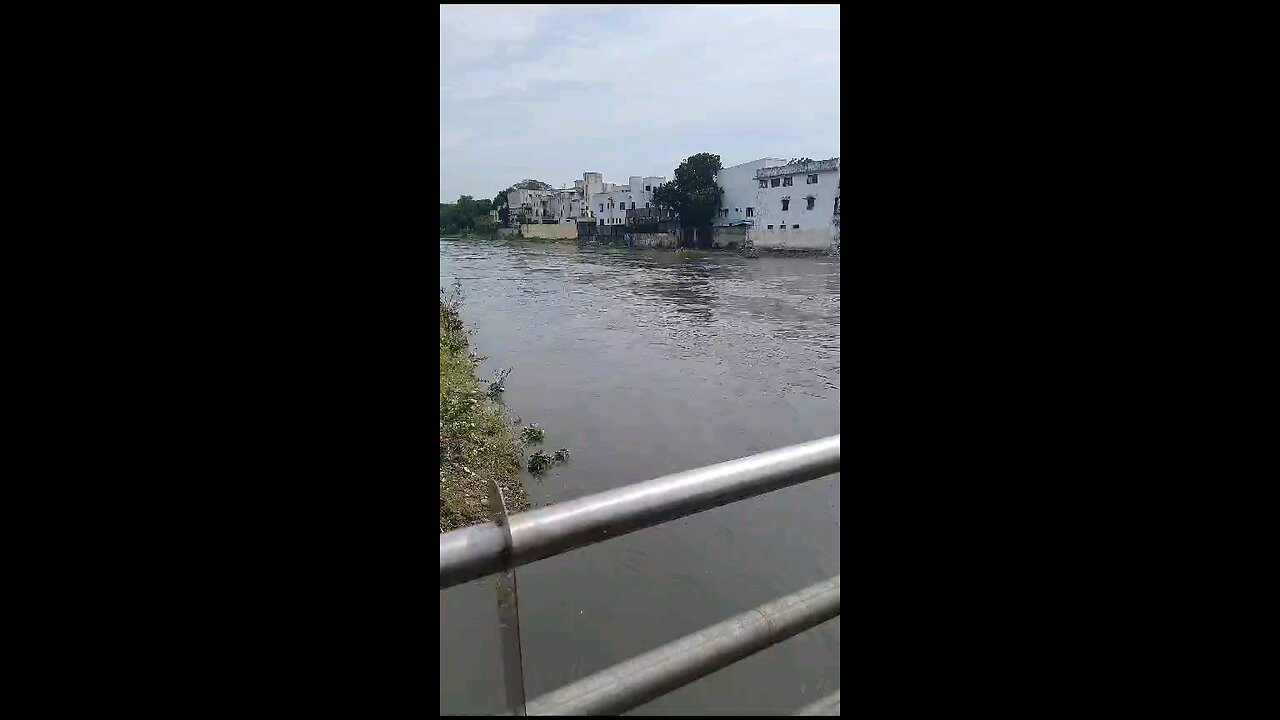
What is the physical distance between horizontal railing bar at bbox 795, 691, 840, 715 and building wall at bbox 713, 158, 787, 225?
81.9 ft

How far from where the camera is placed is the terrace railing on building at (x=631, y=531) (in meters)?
0.65

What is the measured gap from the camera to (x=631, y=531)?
75 centimetres

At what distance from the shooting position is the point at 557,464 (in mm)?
5941

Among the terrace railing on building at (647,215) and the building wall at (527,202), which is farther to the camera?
the building wall at (527,202)

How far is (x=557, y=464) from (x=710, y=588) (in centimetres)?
208

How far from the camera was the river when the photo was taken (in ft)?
3.00

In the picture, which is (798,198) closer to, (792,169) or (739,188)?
(792,169)

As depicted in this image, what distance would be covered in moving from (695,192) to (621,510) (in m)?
27.2

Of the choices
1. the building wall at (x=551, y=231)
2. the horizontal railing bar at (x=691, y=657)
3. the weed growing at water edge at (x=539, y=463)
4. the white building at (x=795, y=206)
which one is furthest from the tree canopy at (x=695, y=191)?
the horizontal railing bar at (x=691, y=657)

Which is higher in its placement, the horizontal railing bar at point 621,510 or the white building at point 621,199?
the white building at point 621,199

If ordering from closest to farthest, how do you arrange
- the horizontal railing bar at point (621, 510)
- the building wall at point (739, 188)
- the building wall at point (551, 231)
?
the horizontal railing bar at point (621, 510)
the building wall at point (739, 188)
the building wall at point (551, 231)

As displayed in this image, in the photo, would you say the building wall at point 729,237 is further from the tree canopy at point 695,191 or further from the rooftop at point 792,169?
the rooftop at point 792,169
